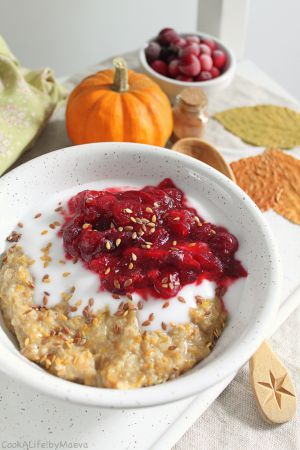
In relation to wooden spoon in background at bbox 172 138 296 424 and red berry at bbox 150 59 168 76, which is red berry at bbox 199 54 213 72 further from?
wooden spoon in background at bbox 172 138 296 424

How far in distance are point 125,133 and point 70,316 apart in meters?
0.93

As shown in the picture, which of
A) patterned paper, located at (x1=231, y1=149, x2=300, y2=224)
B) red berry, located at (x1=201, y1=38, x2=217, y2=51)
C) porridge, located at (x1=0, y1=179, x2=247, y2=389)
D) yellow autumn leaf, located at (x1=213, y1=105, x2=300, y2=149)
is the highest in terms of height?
red berry, located at (x1=201, y1=38, x2=217, y2=51)

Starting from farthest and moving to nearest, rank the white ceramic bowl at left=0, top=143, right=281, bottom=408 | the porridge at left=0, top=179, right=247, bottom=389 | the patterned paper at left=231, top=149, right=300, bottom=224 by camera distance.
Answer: the patterned paper at left=231, top=149, right=300, bottom=224, the porridge at left=0, top=179, right=247, bottom=389, the white ceramic bowl at left=0, top=143, right=281, bottom=408

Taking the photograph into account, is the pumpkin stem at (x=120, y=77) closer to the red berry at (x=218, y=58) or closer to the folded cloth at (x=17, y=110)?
the folded cloth at (x=17, y=110)

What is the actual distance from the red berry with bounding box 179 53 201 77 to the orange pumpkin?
1.05 feet

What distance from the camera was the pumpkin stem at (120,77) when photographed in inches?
82.7

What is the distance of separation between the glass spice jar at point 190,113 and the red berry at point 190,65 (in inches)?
7.2

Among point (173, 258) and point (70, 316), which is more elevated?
point (173, 258)

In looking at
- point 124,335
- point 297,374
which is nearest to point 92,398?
point 124,335

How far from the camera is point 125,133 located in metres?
2.15

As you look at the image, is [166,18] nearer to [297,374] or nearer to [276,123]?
[276,123]

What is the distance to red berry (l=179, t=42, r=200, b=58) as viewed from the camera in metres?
2.50

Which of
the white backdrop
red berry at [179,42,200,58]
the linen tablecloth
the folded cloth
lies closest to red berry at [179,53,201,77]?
red berry at [179,42,200,58]

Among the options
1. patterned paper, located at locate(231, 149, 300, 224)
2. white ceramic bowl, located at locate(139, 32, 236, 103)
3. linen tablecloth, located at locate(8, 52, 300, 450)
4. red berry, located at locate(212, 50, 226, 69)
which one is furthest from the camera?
red berry, located at locate(212, 50, 226, 69)
